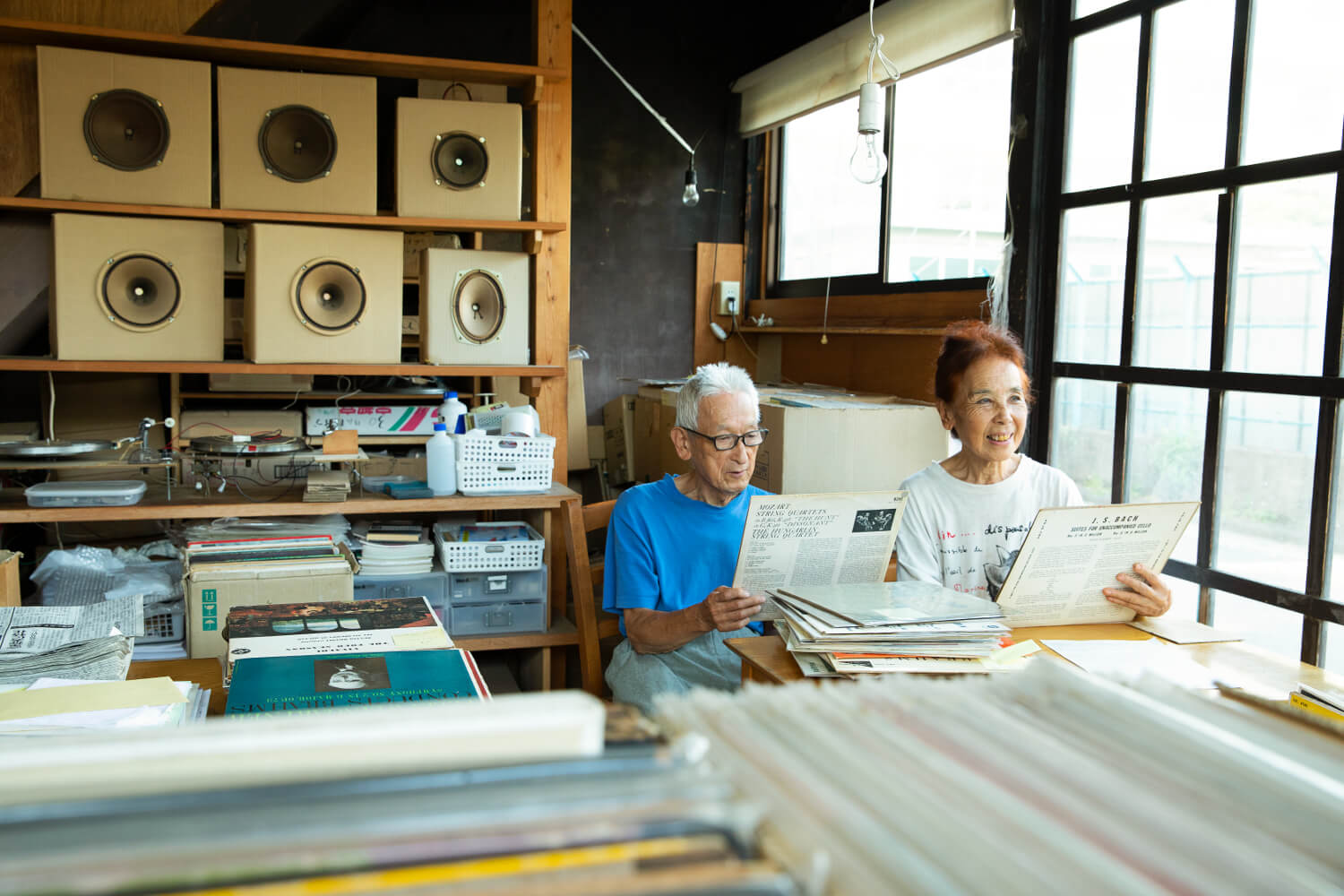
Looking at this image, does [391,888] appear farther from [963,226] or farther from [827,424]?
[963,226]

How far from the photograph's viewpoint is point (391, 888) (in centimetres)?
30

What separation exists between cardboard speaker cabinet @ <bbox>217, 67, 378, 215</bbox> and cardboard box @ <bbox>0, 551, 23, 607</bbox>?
1206 mm

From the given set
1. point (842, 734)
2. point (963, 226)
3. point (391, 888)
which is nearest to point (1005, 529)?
point (963, 226)

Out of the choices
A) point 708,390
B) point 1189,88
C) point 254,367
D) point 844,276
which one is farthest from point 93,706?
point 844,276

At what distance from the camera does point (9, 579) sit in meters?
2.14

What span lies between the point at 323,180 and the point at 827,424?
167 centimetres

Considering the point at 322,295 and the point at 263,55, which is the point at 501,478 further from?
the point at 263,55

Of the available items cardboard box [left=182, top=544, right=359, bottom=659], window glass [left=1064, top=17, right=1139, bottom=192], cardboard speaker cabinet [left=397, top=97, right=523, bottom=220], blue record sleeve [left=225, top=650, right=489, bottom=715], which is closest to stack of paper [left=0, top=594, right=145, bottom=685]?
blue record sleeve [left=225, top=650, right=489, bottom=715]

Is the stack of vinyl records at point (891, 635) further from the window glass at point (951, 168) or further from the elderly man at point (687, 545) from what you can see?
the window glass at point (951, 168)

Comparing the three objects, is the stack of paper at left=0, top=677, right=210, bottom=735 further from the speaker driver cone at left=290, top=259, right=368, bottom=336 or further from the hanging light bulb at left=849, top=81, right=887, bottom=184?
the hanging light bulb at left=849, top=81, right=887, bottom=184

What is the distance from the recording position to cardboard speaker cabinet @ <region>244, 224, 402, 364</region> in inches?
116

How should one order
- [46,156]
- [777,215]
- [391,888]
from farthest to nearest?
1. [777,215]
2. [46,156]
3. [391,888]

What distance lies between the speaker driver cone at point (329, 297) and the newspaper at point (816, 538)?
67.6 inches

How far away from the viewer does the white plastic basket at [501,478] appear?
3.04 metres
